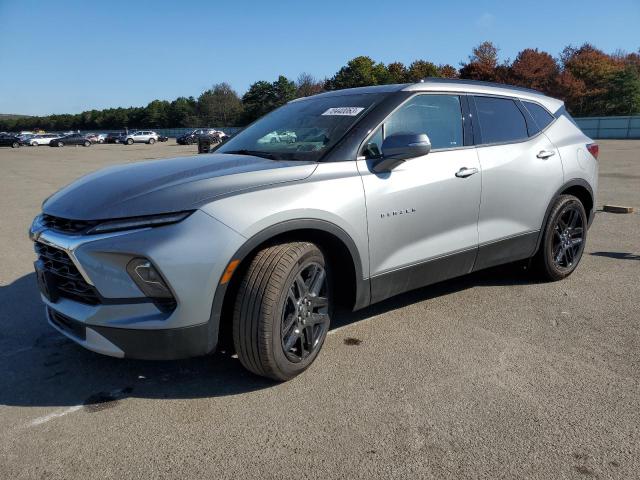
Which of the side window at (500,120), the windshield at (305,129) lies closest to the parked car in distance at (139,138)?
the windshield at (305,129)

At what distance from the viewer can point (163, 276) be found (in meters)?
2.44

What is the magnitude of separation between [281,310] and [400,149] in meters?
1.23

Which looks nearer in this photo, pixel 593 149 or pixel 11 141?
pixel 593 149

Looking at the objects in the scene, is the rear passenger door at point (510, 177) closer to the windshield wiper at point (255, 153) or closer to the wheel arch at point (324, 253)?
the wheel arch at point (324, 253)

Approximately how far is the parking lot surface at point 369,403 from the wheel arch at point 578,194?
2.53ft

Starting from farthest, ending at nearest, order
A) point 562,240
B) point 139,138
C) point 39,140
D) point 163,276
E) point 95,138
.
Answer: point 95,138 → point 139,138 → point 39,140 → point 562,240 → point 163,276

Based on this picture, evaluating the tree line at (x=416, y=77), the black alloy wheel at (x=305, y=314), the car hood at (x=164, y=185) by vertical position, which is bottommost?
the black alloy wheel at (x=305, y=314)

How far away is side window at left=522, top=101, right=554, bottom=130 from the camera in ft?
15.0

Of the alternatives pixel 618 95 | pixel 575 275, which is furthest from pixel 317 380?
pixel 618 95

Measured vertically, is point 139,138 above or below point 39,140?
above

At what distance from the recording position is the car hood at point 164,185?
2.57m

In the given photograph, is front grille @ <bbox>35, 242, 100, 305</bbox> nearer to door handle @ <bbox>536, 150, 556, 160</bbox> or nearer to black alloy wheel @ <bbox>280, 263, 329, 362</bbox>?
black alloy wheel @ <bbox>280, 263, 329, 362</bbox>

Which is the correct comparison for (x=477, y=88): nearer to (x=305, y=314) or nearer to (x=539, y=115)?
(x=539, y=115)

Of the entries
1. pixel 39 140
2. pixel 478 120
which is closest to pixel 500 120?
pixel 478 120
